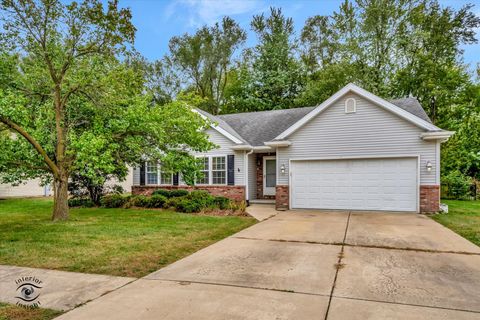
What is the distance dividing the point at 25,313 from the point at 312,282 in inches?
131

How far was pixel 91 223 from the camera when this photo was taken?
9.27m

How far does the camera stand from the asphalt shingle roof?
15.0 metres

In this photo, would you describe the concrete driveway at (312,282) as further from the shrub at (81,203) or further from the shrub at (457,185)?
the shrub at (457,185)

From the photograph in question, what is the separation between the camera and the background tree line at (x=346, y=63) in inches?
848

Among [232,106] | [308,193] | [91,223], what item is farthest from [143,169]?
[232,106]

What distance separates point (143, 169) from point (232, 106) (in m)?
13.7

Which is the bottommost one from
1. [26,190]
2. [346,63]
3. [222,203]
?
[26,190]

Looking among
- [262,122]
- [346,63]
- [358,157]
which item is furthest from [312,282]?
[346,63]

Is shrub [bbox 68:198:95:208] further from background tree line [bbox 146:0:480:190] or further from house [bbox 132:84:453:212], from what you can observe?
background tree line [bbox 146:0:480:190]

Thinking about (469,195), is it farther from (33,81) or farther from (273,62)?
(33,81)

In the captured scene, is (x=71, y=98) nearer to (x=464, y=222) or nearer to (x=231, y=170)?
(x=231, y=170)

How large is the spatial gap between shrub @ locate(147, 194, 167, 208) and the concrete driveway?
21.2 feet

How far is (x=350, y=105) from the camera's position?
39.5 ft

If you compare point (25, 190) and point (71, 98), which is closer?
point (71, 98)
